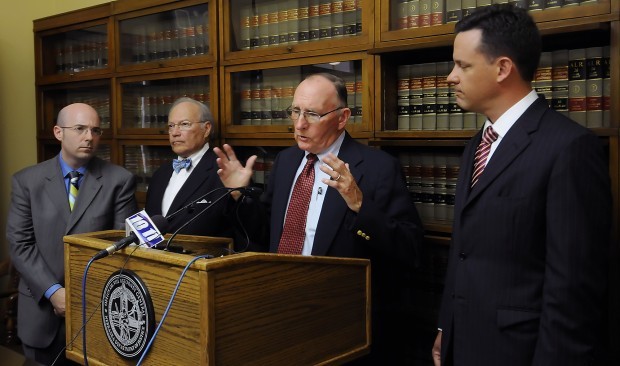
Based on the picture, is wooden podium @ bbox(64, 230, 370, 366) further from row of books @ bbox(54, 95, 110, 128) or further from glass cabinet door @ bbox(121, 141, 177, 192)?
row of books @ bbox(54, 95, 110, 128)

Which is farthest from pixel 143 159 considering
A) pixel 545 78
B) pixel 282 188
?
pixel 545 78

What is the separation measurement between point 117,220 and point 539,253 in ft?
6.03

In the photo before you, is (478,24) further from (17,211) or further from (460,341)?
(17,211)

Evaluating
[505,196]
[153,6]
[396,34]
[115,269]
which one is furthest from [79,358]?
[153,6]

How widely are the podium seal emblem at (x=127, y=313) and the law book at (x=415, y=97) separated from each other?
4.89ft

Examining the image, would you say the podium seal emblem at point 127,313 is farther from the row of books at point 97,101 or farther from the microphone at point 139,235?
the row of books at point 97,101

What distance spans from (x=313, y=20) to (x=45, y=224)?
1.54 metres

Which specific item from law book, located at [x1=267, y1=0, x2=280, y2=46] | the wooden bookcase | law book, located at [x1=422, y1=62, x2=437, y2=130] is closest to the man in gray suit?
the wooden bookcase

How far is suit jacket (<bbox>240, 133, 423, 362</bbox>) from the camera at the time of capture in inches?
75.0

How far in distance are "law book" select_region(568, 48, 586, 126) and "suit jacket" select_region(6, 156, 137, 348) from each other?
1892 millimetres

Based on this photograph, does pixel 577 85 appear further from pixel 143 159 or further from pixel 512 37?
pixel 143 159

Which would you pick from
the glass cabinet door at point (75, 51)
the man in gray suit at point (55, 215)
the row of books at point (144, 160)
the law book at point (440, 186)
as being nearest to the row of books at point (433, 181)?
the law book at point (440, 186)

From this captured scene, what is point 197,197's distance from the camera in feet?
9.01

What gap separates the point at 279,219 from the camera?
217 cm
